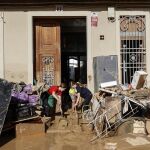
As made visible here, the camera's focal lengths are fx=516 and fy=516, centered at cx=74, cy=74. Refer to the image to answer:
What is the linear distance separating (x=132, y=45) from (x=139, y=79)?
1.97 m

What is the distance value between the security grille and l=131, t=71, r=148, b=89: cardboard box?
120cm

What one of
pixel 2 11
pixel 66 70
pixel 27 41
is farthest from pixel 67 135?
pixel 66 70

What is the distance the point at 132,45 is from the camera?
17.5 meters

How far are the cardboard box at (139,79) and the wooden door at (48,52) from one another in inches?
118

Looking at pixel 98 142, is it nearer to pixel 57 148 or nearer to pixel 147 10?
pixel 57 148

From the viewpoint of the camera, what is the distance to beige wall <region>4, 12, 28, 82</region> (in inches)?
674

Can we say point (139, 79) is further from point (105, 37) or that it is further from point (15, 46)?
point (15, 46)

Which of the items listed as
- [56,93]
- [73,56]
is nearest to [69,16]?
[56,93]

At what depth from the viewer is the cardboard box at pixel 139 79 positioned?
624 inches

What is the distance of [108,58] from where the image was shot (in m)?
16.9

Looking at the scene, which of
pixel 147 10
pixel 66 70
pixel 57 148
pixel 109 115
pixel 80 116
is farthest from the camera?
pixel 66 70

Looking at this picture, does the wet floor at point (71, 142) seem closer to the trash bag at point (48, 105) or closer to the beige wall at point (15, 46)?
the trash bag at point (48, 105)

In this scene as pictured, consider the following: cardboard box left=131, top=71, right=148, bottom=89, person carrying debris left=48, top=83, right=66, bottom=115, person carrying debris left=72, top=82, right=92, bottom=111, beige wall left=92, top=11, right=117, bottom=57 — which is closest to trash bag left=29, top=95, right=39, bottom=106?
person carrying debris left=48, top=83, right=66, bottom=115

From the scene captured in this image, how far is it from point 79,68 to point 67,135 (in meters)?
7.02
